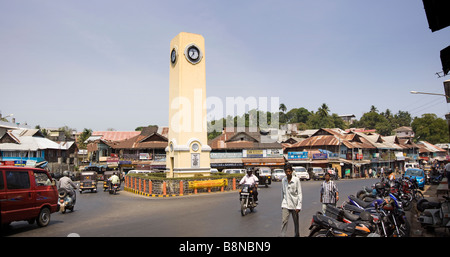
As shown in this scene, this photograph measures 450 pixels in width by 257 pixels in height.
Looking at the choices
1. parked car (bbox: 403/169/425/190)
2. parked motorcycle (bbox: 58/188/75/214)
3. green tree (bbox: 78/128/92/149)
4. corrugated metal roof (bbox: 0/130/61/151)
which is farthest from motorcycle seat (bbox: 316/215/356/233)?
green tree (bbox: 78/128/92/149)

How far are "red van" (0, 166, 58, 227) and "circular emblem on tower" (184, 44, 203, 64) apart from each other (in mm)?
17063

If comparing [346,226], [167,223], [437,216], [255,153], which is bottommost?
[167,223]

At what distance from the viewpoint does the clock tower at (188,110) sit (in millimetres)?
25578

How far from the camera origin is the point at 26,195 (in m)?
9.70

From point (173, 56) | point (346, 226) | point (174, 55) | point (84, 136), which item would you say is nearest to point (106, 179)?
point (173, 56)

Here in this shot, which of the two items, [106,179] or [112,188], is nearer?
[112,188]

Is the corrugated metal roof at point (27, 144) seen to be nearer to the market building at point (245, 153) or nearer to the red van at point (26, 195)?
the market building at point (245, 153)

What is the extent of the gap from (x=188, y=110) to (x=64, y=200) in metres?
13.3

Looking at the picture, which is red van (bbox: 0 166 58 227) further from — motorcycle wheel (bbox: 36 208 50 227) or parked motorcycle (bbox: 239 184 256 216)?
parked motorcycle (bbox: 239 184 256 216)

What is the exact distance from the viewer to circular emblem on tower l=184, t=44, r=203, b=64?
26.0 meters

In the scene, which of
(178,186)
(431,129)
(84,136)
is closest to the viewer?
(178,186)

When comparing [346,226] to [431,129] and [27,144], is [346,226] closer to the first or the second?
[27,144]

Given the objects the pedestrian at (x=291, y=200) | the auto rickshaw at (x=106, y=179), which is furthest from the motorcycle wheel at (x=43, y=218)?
the auto rickshaw at (x=106, y=179)

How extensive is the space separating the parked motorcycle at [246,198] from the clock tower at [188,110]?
42.2ft
